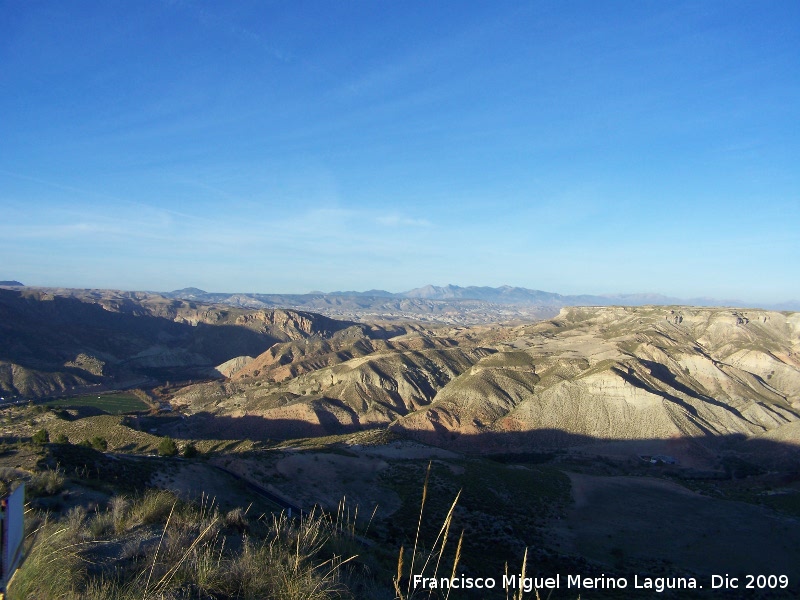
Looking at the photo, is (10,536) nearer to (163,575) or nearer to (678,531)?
(163,575)

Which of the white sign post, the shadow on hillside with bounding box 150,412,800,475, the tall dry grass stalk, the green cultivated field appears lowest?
the green cultivated field

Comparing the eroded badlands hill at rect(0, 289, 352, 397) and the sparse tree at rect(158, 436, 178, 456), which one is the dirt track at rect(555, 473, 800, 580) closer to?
the sparse tree at rect(158, 436, 178, 456)

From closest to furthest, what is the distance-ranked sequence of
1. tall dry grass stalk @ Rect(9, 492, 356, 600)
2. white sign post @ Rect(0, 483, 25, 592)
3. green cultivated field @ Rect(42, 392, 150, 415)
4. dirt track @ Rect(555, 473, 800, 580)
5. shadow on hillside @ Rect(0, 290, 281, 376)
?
1. white sign post @ Rect(0, 483, 25, 592)
2. tall dry grass stalk @ Rect(9, 492, 356, 600)
3. dirt track @ Rect(555, 473, 800, 580)
4. green cultivated field @ Rect(42, 392, 150, 415)
5. shadow on hillside @ Rect(0, 290, 281, 376)

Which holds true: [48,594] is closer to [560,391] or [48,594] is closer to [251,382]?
[560,391]

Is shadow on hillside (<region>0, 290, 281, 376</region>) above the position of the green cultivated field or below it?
above

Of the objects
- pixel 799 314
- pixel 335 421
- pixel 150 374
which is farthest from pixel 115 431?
pixel 799 314

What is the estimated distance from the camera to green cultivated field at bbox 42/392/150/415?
8039cm

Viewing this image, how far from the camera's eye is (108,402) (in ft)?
282

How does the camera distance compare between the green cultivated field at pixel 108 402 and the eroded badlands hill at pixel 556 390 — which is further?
the green cultivated field at pixel 108 402

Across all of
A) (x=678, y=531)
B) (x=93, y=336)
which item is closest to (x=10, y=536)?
(x=678, y=531)

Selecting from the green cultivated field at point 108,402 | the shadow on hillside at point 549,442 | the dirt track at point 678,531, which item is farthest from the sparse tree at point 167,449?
the green cultivated field at point 108,402

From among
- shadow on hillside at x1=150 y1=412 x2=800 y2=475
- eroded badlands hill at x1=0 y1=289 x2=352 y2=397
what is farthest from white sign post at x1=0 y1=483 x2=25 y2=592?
eroded badlands hill at x1=0 y1=289 x2=352 y2=397

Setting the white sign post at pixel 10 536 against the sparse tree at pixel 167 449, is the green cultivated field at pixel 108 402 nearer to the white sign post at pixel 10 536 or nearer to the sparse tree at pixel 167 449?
the sparse tree at pixel 167 449

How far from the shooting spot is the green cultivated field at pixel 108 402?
80.4m
